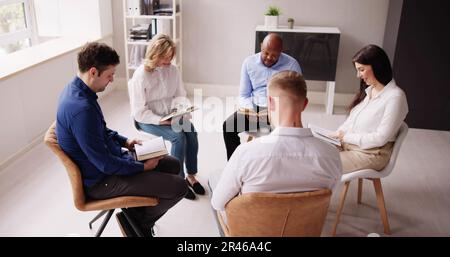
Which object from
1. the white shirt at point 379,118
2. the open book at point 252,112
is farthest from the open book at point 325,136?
the open book at point 252,112

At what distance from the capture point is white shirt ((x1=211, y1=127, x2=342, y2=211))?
5.54 feet

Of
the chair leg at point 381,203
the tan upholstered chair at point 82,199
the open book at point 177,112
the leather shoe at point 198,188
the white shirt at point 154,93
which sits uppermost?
the white shirt at point 154,93

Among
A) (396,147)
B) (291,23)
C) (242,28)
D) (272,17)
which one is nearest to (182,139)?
(396,147)

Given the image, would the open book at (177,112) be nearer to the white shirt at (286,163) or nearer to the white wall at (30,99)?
the white shirt at (286,163)

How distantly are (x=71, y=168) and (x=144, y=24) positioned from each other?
136 inches

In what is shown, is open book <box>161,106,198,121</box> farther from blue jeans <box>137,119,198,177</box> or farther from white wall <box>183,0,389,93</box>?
white wall <box>183,0,389,93</box>

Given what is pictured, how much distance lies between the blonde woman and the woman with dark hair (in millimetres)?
1118

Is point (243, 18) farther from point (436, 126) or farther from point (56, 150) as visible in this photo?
point (56, 150)

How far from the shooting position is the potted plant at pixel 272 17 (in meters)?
4.71

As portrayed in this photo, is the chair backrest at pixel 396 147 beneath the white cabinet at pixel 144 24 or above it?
beneath

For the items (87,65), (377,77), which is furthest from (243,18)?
(87,65)

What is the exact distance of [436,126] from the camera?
177 inches

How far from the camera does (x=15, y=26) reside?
4.50 m

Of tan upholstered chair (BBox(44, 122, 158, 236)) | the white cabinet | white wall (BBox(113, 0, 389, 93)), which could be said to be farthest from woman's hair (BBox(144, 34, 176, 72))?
white wall (BBox(113, 0, 389, 93))
